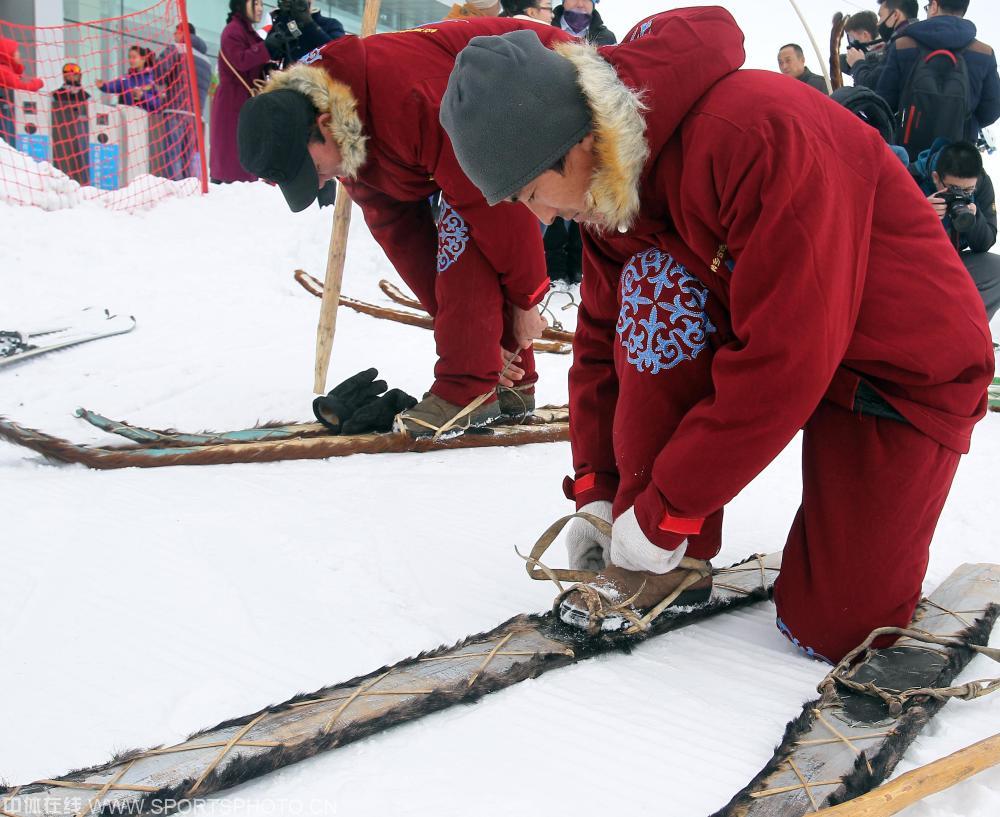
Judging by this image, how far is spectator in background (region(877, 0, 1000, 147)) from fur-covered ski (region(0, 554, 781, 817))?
361 cm

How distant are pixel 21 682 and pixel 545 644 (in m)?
0.80

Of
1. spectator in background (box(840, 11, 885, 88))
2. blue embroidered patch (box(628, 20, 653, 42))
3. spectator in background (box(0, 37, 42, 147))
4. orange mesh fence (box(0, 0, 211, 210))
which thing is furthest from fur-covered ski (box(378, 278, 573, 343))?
spectator in background (box(0, 37, 42, 147))

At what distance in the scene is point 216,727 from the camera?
3.88 feet

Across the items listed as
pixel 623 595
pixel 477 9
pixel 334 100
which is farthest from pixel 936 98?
pixel 623 595

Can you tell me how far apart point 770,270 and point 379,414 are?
5.38ft

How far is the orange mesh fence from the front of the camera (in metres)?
6.74

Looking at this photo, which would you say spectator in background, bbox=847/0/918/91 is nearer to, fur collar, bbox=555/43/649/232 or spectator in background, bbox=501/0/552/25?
spectator in background, bbox=501/0/552/25

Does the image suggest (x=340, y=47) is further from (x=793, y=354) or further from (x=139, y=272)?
(x=139, y=272)

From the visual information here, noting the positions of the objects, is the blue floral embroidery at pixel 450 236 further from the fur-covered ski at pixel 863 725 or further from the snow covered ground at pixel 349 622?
the fur-covered ski at pixel 863 725

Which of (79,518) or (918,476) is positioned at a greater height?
(918,476)

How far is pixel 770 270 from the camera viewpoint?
1214 mm

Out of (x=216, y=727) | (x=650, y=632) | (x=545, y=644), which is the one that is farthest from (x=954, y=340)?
(x=216, y=727)

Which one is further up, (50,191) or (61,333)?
(50,191)

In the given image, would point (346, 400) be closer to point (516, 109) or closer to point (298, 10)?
point (516, 109)
